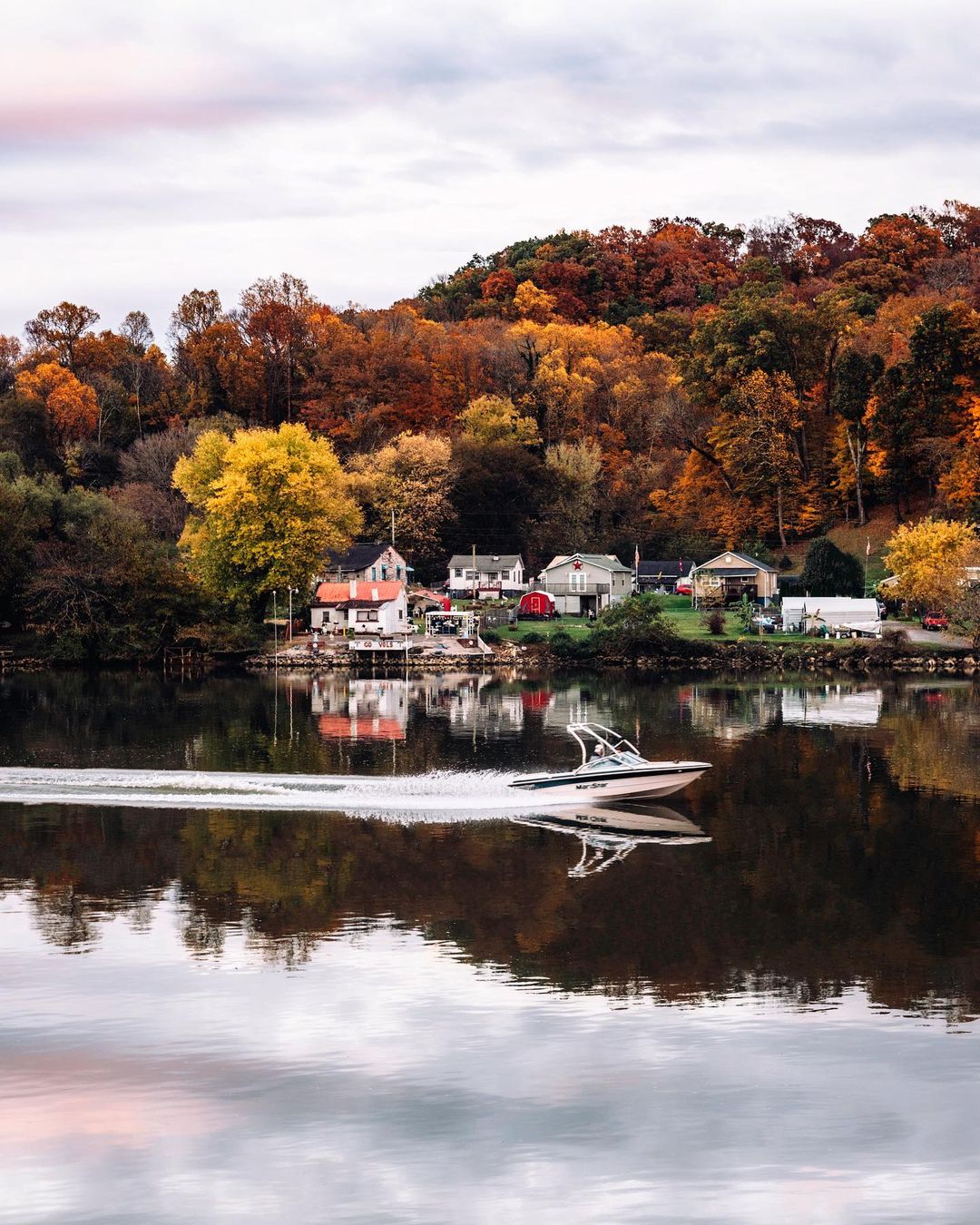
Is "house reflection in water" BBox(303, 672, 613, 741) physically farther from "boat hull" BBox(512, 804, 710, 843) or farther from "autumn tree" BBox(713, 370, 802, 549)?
"autumn tree" BBox(713, 370, 802, 549)

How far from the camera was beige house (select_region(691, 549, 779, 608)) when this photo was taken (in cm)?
9081

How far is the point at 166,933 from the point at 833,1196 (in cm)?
1313

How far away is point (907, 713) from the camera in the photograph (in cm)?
5559

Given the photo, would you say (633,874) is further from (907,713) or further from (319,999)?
(907,713)

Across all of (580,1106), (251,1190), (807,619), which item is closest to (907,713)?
(807,619)

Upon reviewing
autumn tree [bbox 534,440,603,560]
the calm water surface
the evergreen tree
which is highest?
autumn tree [bbox 534,440,603,560]

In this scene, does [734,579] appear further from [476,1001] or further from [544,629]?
[476,1001]

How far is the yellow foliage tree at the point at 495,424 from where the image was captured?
109312 millimetres

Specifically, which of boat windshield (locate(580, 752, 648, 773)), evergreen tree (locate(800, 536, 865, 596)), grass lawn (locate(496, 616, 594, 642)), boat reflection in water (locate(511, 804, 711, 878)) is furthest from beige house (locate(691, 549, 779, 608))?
boat reflection in water (locate(511, 804, 711, 878))

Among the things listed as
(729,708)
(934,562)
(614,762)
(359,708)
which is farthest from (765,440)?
(614,762)

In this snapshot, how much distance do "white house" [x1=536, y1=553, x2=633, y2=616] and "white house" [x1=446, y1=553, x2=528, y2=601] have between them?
327 centimetres

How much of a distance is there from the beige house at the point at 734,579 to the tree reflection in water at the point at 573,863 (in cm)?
3846

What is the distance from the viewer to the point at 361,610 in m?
83.5

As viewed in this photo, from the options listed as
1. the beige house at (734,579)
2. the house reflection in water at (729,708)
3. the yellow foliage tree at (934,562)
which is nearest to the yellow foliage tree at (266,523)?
the beige house at (734,579)
